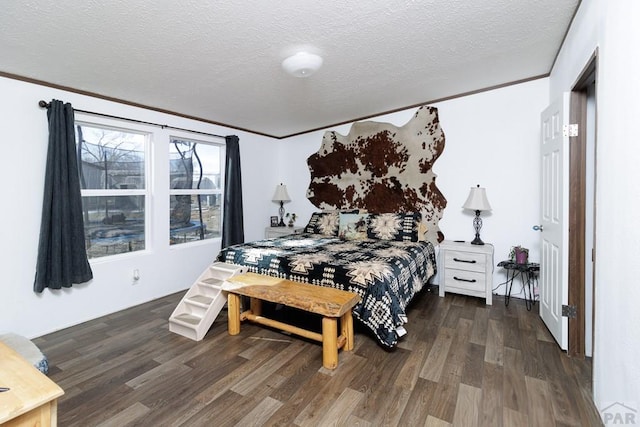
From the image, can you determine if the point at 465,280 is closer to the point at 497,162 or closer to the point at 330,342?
the point at 497,162

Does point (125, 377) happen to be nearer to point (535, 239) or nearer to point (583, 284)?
point (583, 284)

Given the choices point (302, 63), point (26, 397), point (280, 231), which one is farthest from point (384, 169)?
point (26, 397)

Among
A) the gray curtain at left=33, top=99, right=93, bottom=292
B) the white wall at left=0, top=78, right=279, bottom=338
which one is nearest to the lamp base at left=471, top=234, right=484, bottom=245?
the white wall at left=0, top=78, right=279, bottom=338

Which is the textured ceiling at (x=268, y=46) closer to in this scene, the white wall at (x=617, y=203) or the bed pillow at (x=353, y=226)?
the white wall at (x=617, y=203)

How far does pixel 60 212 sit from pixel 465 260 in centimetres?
395

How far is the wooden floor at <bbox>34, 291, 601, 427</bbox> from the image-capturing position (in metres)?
1.68

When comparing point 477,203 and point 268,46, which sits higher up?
point 268,46

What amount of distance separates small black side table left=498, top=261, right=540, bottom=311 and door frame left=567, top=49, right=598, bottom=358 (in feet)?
3.22

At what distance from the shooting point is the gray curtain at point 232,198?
13.9 ft

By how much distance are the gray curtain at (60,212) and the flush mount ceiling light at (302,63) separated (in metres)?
1.98

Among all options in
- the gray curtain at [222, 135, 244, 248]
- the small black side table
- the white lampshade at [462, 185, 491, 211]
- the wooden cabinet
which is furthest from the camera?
the gray curtain at [222, 135, 244, 248]

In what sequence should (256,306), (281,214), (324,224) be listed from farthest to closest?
(281,214) < (324,224) < (256,306)

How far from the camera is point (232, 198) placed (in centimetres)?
424

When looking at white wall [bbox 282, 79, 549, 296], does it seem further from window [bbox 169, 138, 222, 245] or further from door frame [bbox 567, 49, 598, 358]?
window [bbox 169, 138, 222, 245]
